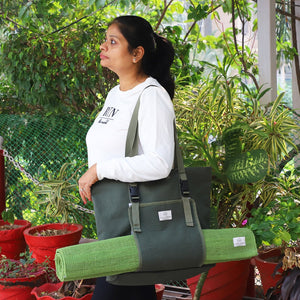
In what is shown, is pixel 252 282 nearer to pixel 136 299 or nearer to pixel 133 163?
pixel 136 299

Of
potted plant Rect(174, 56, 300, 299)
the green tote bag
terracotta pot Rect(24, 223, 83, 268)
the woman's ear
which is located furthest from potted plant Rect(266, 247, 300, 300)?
terracotta pot Rect(24, 223, 83, 268)

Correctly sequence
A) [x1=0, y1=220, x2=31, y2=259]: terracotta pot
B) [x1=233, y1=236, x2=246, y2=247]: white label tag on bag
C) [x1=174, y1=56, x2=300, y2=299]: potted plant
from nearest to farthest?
[x1=233, y1=236, x2=246, y2=247]: white label tag on bag
[x1=174, y1=56, x2=300, y2=299]: potted plant
[x1=0, y1=220, x2=31, y2=259]: terracotta pot

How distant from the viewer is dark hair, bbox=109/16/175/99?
7.47ft

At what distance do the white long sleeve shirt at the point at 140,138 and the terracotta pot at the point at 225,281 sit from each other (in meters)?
1.36

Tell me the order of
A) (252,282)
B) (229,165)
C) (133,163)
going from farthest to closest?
(252,282) < (229,165) < (133,163)

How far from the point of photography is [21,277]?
3.43 m

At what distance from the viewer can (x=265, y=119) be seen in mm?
3168

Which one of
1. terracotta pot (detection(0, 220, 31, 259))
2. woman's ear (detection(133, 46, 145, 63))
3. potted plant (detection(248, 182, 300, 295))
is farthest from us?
terracotta pot (detection(0, 220, 31, 259))

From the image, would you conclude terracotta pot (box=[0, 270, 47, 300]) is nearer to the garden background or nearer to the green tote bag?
the garden background

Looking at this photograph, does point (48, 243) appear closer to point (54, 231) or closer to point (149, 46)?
point (54, 231)

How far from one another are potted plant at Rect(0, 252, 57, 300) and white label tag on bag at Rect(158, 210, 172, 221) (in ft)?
5.58

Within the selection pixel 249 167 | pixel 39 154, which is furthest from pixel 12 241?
pixel 249 167

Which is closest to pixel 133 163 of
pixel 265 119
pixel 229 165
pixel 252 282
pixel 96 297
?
pixel 96 297

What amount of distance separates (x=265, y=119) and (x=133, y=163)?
4.60 feet
